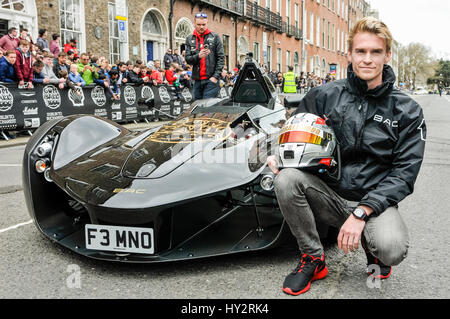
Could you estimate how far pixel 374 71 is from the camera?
262cm

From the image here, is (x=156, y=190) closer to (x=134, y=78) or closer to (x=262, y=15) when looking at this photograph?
(x=134, y=78)

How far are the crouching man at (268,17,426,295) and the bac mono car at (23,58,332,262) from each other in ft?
0.84

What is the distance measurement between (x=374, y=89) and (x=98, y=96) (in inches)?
394

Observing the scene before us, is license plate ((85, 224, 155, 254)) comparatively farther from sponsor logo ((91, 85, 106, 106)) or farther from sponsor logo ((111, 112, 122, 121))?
sponsor logo ((111, 112, 122, 121))

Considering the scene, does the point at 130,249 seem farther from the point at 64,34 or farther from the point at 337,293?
the point at 64,34

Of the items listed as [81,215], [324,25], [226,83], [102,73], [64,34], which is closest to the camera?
[81,215]

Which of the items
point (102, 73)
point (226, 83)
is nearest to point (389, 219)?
point (102, 73)

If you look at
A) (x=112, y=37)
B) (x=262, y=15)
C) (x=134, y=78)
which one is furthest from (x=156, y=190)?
(x=262, y=15)

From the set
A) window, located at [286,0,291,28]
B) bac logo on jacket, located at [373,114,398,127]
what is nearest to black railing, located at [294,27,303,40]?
window, located at [286,0,291,28]

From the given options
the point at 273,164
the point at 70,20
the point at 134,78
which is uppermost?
the point at 70,20

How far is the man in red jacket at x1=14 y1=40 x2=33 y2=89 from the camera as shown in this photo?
9.51 meters

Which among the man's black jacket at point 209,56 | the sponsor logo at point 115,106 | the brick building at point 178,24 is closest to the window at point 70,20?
the brick building at point 178,24

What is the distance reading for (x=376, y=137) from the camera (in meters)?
2.61
